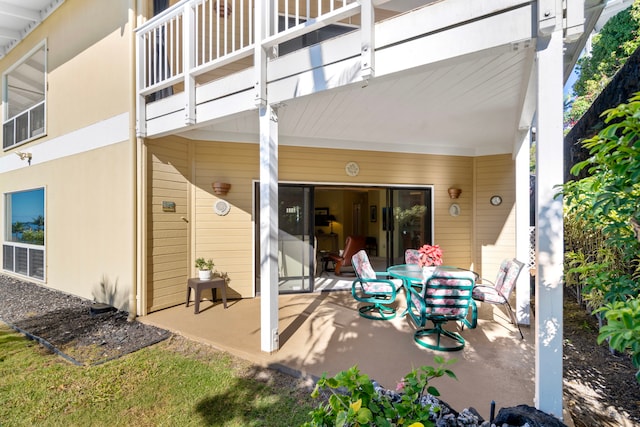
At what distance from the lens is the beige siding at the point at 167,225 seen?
4.64 metres

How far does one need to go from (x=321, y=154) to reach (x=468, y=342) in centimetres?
392

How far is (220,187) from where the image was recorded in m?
5.33

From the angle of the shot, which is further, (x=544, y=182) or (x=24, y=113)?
(x=24, y=113)

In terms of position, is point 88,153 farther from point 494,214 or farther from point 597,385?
point 494,214

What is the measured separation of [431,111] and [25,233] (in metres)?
8.61

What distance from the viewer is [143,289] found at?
451 centimetres

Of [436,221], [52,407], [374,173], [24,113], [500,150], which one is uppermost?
[24,113]

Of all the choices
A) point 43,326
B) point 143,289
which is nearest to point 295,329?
point 143,289

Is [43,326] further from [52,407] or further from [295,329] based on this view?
[295,329]

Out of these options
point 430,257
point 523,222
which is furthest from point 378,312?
point 523,222

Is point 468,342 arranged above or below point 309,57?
below

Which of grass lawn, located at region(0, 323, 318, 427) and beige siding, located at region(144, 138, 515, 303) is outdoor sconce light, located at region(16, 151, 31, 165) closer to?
beige siding, located at region(144, 138, 515, 303)

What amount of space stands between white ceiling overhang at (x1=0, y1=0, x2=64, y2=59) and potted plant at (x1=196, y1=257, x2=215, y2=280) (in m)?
5.56

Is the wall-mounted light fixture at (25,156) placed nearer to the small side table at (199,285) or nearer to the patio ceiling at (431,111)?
the patio ceiling at (431,111)
